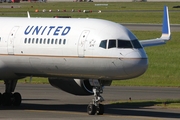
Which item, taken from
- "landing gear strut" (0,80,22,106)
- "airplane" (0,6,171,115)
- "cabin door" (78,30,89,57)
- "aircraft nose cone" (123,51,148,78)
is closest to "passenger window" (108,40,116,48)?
"airplane" (0,6,171,115)

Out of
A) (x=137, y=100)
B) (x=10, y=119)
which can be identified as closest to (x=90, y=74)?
(x=10, y=119)

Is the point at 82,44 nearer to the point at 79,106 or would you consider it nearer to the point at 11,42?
the point at 11,42

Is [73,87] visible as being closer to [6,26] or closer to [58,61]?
[58,61]

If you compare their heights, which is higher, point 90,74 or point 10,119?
point 90,74

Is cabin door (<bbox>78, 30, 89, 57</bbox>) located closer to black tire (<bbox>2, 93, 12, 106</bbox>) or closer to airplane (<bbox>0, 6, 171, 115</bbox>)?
airplane (<bbox>0, 6, 171, 115</bbox>)

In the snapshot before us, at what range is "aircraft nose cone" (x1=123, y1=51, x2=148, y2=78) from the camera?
29469 mm

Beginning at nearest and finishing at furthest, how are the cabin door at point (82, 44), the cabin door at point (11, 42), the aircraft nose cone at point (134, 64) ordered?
the aircraft nose cone at point (134, 64) → the cabin door at point (82, 44) → the cabin door at point (11, 42)

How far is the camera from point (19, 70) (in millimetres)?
33656

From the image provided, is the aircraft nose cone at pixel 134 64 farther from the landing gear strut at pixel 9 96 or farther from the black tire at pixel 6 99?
the black tire at pixel 6 99

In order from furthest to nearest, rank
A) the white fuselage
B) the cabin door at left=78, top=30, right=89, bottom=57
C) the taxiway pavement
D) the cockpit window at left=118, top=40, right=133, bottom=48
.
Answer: the taxiway pavement
the cabin door at left=78, top=30, right=89, bottom=57
the cockpit window at left=118, top=40, right=133, bottom=48
the white fuselage

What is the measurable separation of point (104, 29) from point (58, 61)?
273 cm

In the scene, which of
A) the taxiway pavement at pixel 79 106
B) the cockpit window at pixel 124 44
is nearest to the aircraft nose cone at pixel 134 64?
the cockpit window at pixel 124 44

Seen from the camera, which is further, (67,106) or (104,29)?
(67,106)

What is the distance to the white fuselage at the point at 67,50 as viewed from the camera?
98.7 ft
